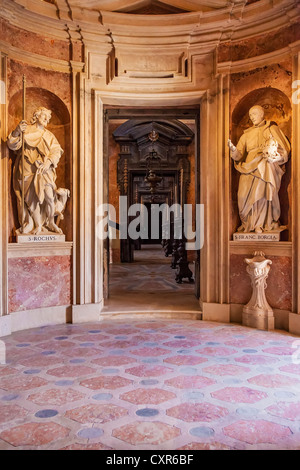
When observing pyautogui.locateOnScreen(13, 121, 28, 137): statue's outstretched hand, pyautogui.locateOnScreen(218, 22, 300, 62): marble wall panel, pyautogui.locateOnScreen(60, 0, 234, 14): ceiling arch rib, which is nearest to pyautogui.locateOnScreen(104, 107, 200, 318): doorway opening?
pyautogui.locateOnScreen(60, 0, 234, 14): ceiling arch rib

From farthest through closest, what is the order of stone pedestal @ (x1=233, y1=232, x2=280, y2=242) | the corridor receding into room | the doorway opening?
the doorway opening → the corridor receding into room → stone pedestal @ (x1=233, y1=232, x2=280, y2=242)

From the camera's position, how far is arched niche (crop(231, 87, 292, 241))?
5750 millimetres

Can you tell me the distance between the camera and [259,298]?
5715 mm

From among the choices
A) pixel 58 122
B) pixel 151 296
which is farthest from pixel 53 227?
pixel 151 296

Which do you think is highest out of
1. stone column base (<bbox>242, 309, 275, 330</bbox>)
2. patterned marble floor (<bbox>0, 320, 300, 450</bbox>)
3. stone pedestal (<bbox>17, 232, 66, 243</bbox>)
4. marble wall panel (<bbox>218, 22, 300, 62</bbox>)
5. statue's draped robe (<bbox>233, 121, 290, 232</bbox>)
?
marble wall panel (<bbox>218, 22, 300, 62</bbox>)

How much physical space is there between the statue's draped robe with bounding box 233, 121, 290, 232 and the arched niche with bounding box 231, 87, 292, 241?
12 cm

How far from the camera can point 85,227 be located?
20.3 ft

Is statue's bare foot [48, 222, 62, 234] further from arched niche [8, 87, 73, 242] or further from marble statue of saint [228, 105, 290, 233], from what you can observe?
marble statue of saint [228, 105, 290, 233]

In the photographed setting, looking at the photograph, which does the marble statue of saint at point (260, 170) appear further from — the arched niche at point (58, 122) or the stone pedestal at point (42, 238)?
the stone pedestal at point (42, 238)

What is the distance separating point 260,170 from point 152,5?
313 cm

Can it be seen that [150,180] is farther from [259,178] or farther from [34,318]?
[34,318]

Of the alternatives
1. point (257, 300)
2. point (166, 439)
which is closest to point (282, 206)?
point (257, 300)

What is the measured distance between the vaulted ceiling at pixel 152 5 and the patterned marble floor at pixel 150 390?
15.1 feet
